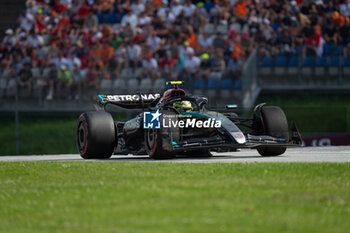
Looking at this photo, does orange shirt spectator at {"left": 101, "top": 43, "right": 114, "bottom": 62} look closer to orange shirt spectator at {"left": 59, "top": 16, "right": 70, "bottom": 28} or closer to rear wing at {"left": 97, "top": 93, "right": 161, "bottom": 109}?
orange shirt spectator at {"left": 59, "top": 16, "right": 70, "bottom": 28}

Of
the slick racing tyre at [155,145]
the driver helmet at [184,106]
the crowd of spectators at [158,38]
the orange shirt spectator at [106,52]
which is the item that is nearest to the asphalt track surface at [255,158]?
the slick racing tyre at [155,145]

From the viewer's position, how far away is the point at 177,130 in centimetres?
1272

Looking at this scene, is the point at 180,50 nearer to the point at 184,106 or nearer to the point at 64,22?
the point at 64,22

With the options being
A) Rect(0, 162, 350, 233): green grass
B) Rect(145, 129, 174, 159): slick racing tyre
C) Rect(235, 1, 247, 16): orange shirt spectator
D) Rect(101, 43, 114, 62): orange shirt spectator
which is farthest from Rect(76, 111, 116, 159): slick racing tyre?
Rect(235, 1, 247, 16): orange shirt spectator

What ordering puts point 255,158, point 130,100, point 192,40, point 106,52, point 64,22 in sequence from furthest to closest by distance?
1. point 64,22
2. point 106,52
3. point 192,40
4. point 130,100
5. point 255,158

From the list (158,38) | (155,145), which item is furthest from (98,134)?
(158,38)

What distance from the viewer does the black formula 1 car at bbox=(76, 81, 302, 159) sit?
1268 centimetres

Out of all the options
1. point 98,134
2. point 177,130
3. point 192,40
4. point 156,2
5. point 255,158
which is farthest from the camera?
point 156,2

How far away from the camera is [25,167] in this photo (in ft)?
38.6

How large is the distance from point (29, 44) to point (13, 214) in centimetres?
1896

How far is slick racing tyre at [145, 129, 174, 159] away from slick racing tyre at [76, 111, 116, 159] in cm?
86

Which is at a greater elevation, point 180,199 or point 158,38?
point 158,38

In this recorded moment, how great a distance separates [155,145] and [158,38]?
430 inches

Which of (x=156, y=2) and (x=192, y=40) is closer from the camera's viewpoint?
(x=192, y=40)
